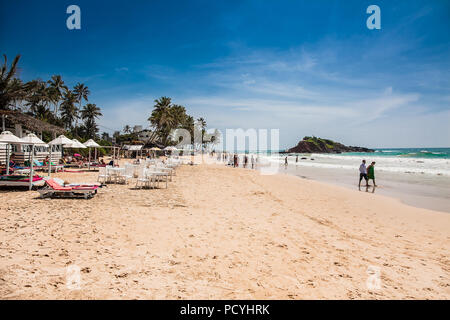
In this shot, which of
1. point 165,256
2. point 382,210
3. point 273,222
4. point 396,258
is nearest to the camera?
point 165,256

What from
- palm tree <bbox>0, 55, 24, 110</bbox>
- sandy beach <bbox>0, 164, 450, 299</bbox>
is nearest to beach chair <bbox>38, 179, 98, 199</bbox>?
sandy beach <bbox>0, 164, 450, 299</bbox>

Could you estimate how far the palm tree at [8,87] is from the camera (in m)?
16.5

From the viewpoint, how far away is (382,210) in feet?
27.3

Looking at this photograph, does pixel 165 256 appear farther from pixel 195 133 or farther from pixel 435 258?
pixel 195 133

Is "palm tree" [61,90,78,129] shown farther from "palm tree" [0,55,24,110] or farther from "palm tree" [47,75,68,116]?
"palm tree" [0,55,24,110]

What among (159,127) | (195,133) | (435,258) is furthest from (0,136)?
(195,133)

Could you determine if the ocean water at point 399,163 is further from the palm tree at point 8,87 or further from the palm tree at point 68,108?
the palm tree at point 68,108

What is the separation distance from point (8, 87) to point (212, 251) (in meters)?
21.2

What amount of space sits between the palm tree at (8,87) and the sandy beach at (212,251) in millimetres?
13402

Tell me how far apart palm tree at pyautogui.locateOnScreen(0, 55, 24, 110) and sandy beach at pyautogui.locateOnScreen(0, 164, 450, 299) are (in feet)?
44.0

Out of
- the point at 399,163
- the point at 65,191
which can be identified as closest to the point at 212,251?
the point at 65,191

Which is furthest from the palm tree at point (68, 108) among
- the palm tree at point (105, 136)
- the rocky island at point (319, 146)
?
the rocky island at point (319, 146)
